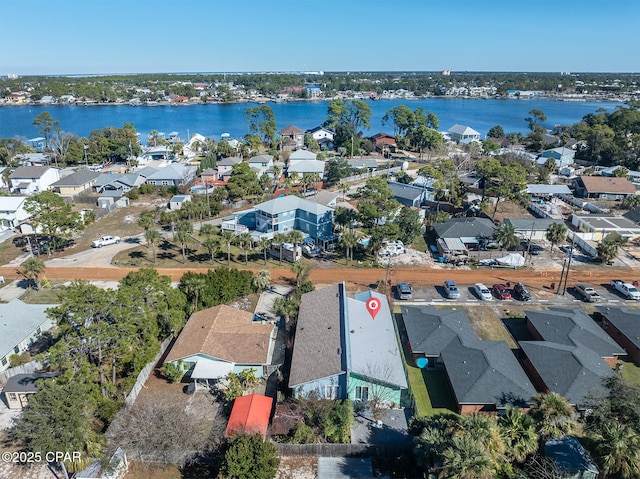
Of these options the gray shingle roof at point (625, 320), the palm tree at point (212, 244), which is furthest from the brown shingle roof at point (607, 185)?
the palm tree at point (212, 244)

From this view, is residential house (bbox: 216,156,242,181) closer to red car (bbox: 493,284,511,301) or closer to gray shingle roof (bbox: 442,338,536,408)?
red car (bbox: 493,284,511,301)

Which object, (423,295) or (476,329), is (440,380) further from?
(423,295)

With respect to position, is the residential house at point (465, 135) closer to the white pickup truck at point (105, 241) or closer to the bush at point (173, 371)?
the white pickup truck at point (105, 241)

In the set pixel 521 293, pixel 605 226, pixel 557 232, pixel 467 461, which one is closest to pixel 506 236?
pixel 557 232

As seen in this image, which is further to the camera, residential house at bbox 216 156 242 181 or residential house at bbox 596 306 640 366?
residential house at bbox 216 156 242 181

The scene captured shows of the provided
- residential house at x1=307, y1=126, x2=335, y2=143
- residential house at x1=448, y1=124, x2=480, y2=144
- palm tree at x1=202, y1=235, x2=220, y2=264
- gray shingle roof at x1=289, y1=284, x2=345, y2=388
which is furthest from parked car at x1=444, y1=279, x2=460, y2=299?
residential house at x1=448, y1=124, x2=480, y2=144

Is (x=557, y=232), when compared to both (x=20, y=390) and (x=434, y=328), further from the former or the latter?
(x=20, y=390)

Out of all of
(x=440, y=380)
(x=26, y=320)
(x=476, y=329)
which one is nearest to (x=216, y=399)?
(x=440, y=380)
